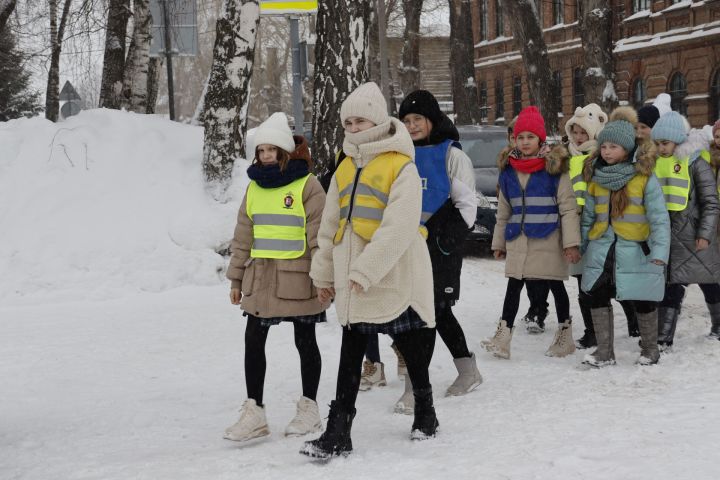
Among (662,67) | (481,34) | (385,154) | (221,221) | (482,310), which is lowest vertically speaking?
(482,310)

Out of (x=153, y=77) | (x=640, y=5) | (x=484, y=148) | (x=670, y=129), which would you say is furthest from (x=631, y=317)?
(x=640, y=5)

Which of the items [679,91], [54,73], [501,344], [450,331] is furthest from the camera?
[679,91]

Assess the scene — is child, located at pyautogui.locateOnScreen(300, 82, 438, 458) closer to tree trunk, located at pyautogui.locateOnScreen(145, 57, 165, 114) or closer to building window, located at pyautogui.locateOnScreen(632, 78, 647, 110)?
tree trunk, located at pyautogui.locateOnScreen(145, 57, 165, 114)

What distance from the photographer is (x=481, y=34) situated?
44.9 m

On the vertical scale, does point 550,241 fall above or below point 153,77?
below

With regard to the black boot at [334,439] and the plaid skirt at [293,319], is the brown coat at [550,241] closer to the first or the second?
the plaid skirt at [293,319]

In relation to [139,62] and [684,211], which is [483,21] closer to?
[139,62]

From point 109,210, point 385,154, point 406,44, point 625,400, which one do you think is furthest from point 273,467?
point 406,44

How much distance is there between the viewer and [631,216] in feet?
19.4

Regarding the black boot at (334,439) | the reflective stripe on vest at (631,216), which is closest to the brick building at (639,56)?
the reflective stripe on vest at (631,216)

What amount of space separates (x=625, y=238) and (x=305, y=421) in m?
2.63

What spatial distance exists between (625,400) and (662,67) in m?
27.7

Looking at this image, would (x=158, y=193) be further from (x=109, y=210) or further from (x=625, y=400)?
(x=625, y=400)

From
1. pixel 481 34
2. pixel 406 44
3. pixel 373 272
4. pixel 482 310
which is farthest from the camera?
pixel 481 34
